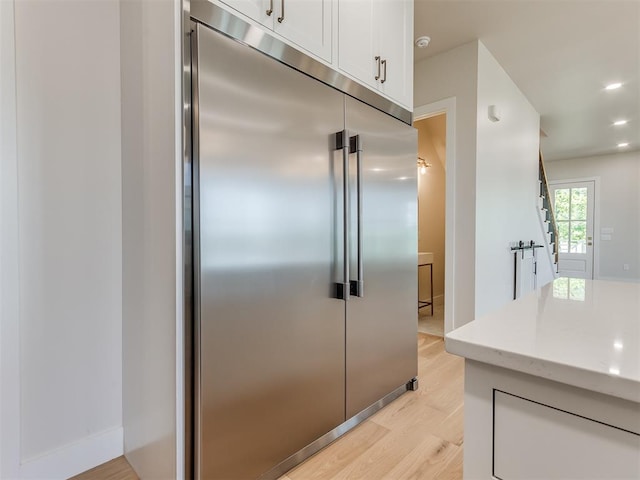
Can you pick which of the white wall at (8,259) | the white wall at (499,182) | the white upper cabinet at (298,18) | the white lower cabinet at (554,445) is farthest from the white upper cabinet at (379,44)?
the white lower cabinet at (554,445)

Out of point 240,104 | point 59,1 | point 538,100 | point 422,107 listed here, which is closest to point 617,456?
point 240,104

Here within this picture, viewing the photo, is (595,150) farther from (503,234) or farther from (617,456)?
(617,456)

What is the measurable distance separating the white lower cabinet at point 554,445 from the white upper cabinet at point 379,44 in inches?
61.8

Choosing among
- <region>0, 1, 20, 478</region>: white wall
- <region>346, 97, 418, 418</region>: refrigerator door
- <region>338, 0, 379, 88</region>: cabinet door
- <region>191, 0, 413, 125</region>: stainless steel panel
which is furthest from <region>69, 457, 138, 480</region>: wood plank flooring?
<region>338, 0, 379, 88</region>: cabinet door

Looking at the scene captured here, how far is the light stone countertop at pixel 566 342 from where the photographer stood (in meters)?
0.49

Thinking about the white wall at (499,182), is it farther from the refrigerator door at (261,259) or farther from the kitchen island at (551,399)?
the kitchen island at (551,399)

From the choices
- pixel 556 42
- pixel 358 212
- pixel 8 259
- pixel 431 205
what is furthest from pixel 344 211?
pixel 431 205

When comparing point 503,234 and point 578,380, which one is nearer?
point 578,380

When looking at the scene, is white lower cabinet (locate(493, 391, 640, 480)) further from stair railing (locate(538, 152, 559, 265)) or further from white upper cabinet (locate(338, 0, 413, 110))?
stair railing (locate(538, 152, 559, 265))

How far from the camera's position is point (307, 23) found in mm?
1455

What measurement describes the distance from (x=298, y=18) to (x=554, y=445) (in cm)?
161

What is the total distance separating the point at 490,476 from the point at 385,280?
1.31 meters

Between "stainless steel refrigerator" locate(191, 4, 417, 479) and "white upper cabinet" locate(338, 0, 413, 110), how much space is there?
0.19 m

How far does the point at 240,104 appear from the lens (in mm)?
1213
